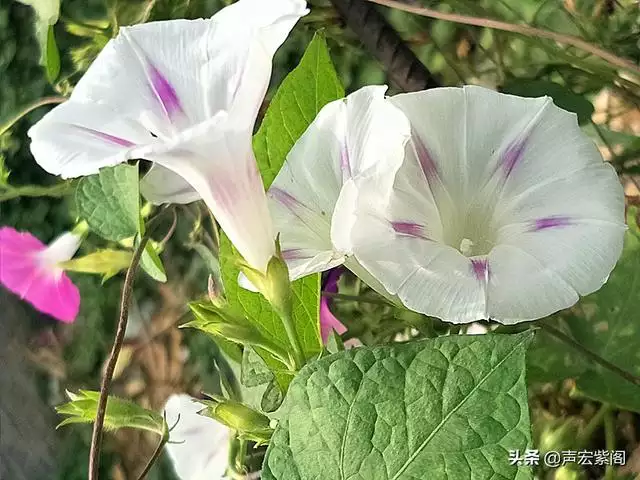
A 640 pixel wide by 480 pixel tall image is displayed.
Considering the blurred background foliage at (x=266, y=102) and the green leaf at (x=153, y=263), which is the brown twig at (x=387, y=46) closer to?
the blurred background foliage at (x=266, y=102)

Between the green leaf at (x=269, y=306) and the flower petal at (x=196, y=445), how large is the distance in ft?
0.28

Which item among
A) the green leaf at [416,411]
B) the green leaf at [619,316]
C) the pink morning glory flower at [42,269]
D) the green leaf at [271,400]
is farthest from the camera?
the pink morning glory flower at [42,269]

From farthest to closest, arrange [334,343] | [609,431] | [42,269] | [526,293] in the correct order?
[42,269], [609,431], [334,343], [526,293]

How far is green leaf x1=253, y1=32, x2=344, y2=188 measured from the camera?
343mm

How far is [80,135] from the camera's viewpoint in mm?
267

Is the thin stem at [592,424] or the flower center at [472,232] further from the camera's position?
the thin stem at [592,424]

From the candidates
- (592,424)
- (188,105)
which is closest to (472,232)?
(188,105)

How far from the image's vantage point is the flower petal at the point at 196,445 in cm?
41

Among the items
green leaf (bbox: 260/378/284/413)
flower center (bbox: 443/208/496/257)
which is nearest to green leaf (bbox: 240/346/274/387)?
green leaf (bbox: 260/378/284/413)

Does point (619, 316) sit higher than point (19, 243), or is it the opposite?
point (619, 316)

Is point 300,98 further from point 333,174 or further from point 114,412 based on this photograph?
point 114,412

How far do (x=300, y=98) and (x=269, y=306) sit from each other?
0.09 meters

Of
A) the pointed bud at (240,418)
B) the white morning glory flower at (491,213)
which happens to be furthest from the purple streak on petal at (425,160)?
the pointed bud at (240,418)

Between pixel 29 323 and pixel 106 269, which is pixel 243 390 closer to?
pixel 106 269
